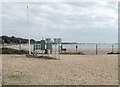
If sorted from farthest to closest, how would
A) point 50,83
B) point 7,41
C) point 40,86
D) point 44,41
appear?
point 7,41 < point 44,41 < point 50,83 < point 40,86

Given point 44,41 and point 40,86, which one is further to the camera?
point 44,41

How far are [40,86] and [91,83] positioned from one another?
197 centimetres

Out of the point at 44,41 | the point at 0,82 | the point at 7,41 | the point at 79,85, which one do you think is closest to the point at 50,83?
the point at 79,85

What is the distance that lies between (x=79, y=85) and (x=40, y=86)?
132cm

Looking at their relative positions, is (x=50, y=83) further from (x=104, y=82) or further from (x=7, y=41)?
(x=7, y=41)

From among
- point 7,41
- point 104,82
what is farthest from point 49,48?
point 7,41

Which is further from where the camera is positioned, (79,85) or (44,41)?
(44,41)

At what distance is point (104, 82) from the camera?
444 inches

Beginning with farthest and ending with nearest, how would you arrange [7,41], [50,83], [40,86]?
1. [7,41]
2. [50,83]
3. [40,86]

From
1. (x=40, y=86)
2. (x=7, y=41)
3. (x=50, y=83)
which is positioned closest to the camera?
(x=40, y=86)

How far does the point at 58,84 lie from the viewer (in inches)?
411

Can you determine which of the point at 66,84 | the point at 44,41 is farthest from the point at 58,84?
the point at 44,41

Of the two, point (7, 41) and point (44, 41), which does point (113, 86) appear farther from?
point (7, 41)

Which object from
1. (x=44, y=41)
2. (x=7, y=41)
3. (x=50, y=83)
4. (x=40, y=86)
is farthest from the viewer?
(x=7, y=41)
